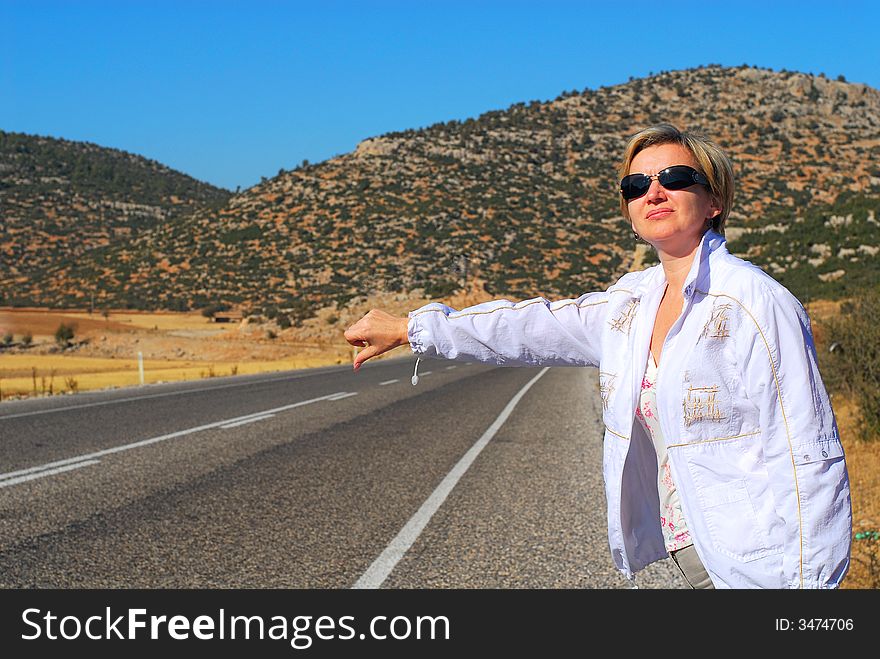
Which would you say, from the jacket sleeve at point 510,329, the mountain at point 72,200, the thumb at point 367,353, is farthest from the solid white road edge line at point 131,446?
the mountain at point 72,200

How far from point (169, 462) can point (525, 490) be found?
4003mm

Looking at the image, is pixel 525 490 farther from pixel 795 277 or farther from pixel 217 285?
pixel 217 285

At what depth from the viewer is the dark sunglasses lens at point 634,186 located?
2027mm

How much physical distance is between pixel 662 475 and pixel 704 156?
791 millimetres

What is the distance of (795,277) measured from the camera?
3130 centimetres

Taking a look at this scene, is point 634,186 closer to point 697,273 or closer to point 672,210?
point 672,210

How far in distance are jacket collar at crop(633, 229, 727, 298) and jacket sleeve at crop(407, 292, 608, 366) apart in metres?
0.11

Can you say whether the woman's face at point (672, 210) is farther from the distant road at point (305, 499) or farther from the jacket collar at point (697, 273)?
the distant road at point (305, 499)

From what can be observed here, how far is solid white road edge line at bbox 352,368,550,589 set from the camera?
4.85 metres

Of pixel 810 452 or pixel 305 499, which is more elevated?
pixel 810 452

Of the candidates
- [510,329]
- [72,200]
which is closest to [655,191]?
[510,329]

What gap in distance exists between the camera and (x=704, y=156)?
202 cm

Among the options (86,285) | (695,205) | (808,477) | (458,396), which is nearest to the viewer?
(808,477)
